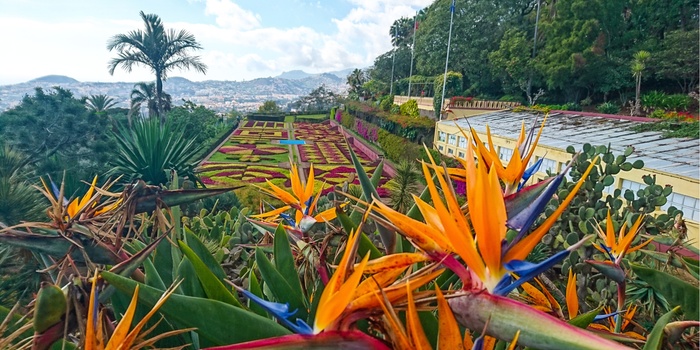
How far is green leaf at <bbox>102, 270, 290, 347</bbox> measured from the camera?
48cm

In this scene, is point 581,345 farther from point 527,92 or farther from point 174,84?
point 174,84

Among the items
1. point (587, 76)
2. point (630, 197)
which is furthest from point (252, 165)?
point (587, 76)

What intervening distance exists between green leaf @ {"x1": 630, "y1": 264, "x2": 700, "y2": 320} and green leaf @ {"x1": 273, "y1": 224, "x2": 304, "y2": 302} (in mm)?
662

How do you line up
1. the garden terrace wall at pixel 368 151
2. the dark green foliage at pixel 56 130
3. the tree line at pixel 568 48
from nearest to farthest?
the dark green foliage at pixel 56 130
the garden terrace wall at pixel 368 151
the tree line at pixel 568 48

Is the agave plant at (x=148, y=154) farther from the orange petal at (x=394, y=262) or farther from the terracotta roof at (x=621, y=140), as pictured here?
the orange petal at (x=394, y=262)

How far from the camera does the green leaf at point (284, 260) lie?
77 cm

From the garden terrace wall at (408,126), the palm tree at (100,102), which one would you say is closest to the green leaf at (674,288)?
the garden terrace wall at (408,126)

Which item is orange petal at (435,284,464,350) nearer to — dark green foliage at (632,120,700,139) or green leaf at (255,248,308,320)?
green leaf at (255,248,308,320)

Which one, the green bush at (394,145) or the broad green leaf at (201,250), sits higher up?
the broad green leaf at (201,250)

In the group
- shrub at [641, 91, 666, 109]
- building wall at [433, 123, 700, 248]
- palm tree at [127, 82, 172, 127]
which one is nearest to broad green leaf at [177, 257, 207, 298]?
building wall at [433, 123, 700, 248]

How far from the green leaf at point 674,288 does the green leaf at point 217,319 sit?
72 cm

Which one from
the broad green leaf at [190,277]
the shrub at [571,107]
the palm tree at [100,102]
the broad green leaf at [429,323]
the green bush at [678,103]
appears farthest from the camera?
the palm tree at [100,102]

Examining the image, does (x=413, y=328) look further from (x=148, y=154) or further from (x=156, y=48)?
(x=156, y=48)

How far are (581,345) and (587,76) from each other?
83.9 ft
